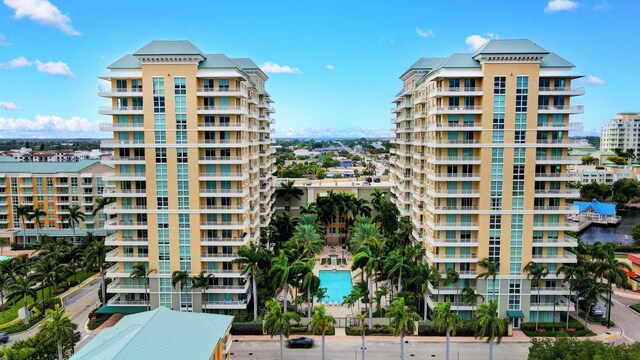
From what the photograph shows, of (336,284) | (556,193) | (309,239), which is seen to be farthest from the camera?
(336,284)

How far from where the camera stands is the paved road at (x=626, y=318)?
47719 millimetres

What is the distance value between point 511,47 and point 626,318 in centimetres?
3284

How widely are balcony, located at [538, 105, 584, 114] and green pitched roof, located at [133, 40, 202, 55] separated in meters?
35.4

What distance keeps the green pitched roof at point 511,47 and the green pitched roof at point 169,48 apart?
29225 millimetres

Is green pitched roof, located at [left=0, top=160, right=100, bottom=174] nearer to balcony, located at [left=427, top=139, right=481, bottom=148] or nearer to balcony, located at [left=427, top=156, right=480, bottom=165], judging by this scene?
balcony, located at [left=427, top=156, right=480, bottom=165]

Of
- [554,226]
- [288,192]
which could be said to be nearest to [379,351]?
[554,226]

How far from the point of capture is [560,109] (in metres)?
48.0

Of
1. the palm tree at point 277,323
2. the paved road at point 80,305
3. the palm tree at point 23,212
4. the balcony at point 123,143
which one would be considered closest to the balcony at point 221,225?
the balcony at point 123,143

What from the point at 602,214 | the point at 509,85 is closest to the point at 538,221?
the point at 509,85

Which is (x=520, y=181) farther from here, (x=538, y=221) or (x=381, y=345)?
(x=381, y=345)

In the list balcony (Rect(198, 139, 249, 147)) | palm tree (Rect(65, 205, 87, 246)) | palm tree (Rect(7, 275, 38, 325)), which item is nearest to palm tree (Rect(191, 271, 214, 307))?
Result: balcony (Rect(198, 139, 249, 147))

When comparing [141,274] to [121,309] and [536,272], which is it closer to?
[121,309]

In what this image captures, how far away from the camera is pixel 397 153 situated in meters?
75.2

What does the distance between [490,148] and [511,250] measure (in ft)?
35.9
